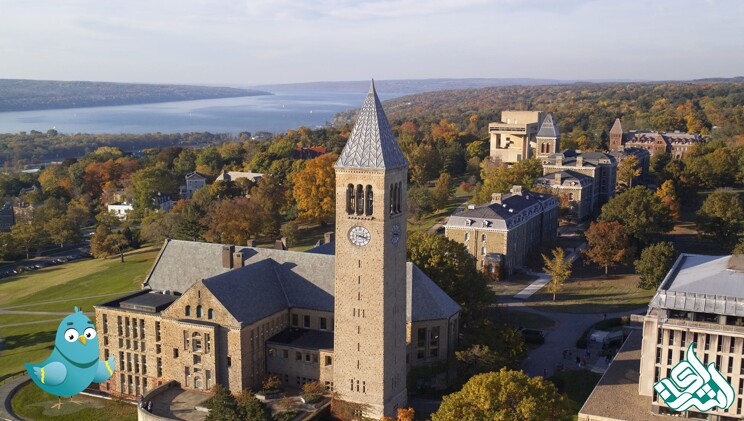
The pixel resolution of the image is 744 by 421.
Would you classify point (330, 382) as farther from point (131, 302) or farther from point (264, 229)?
point (264, 229)

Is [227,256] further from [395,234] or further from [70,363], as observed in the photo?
[395,234]

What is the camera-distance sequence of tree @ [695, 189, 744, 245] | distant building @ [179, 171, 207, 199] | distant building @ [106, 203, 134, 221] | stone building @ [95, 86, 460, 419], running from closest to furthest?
1. stone building @ [95, 86, 460, 419]
2. tree @ [695, 189, 744, 245]
3. distant building @ [106, 203, 134, 221]
4. distant building @ [179, 171, 207, 199]

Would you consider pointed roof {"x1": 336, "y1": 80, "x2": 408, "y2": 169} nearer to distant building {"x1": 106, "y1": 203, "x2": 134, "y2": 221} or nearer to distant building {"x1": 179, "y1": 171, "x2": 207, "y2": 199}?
distant building {"x1": 106, "y1": 203, "x2": 134, "y2": 221}

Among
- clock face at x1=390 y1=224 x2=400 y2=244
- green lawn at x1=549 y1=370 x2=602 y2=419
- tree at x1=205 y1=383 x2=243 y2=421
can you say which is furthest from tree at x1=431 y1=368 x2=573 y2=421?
tree at x1=205 y1=383 x2=243 y2=421

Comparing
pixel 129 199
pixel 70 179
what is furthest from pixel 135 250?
pixel 70 179

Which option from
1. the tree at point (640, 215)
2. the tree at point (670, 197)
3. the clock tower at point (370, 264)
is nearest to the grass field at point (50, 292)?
the clock tower at point (370, 264)

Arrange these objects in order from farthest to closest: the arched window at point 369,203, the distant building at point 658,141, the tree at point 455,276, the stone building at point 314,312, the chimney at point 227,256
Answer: the distant building at point 658,141 → the tree at point 455,276 → the chimney at point 227,256 → the stone building at point 314,312 → the arched window at point 369,203

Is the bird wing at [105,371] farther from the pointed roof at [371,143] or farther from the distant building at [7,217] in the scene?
the distant building at [7,217]
